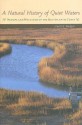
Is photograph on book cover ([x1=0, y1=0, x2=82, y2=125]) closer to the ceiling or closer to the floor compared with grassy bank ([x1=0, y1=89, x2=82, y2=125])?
closer to the ceiling

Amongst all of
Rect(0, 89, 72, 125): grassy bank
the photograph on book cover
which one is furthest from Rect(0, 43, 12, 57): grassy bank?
Rect(0, 89, 72, 125): grassy bank

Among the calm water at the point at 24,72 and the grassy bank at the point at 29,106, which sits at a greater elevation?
the calm water at the point at 24,72

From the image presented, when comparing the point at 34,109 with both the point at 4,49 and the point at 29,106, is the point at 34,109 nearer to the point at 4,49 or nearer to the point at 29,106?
the point at 29,106

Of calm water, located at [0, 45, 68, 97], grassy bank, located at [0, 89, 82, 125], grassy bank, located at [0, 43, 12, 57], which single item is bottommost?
grassy bank, located at [0, 89, 82, 125]

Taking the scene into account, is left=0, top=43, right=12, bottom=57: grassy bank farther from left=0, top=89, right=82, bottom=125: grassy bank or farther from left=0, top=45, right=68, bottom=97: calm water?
left=0, top=89, right=82, bottom=125: grassy bank

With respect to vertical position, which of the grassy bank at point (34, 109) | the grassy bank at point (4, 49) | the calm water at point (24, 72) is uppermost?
the grassy bank at point (4, 49)

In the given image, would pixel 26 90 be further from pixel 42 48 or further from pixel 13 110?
pixel 42 48

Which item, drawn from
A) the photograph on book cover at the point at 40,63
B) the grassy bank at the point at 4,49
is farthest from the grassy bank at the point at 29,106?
the grassy bank at the point at 4,49

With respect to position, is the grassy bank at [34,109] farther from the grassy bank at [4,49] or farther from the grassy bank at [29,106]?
the grassy bank at [4,49]
